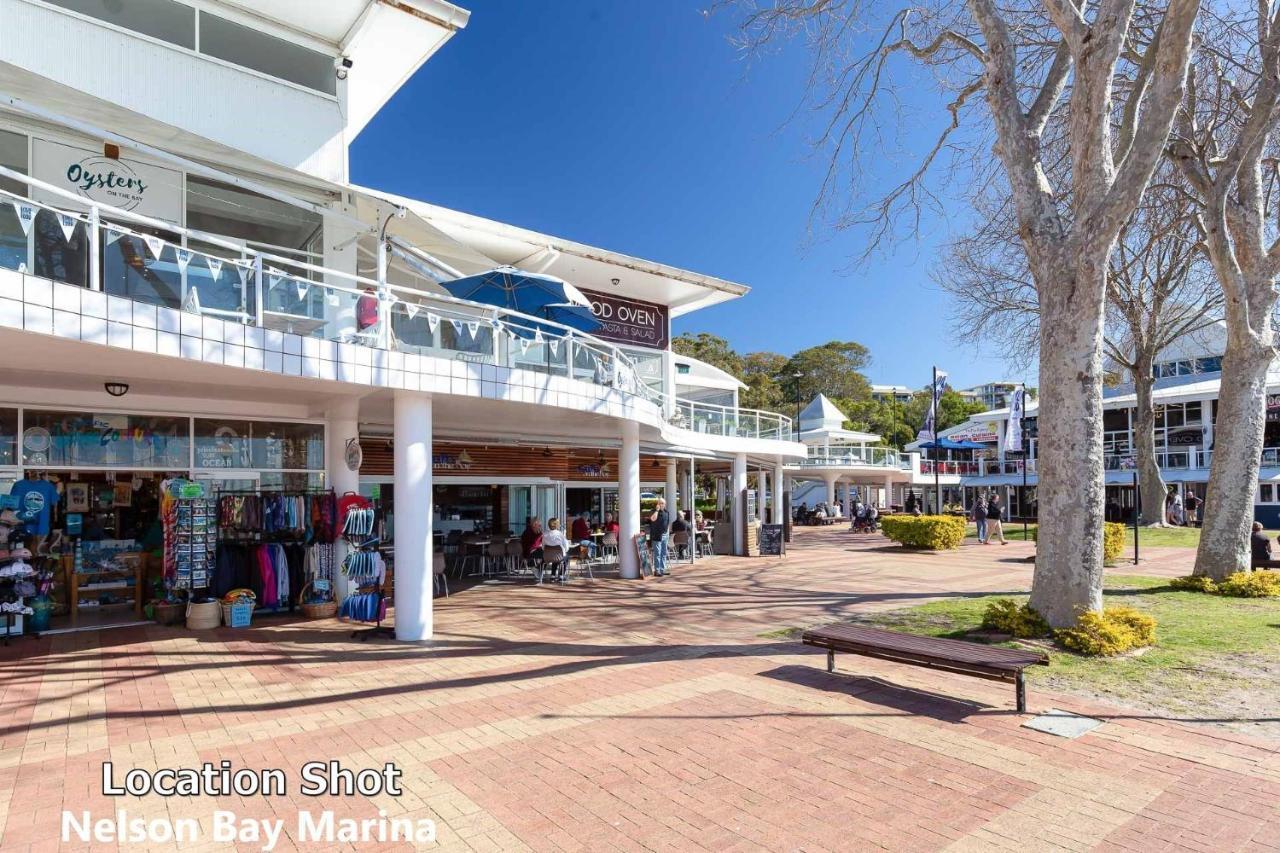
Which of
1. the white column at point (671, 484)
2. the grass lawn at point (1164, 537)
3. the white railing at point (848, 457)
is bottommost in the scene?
the grass lawn at point (1164, 537)

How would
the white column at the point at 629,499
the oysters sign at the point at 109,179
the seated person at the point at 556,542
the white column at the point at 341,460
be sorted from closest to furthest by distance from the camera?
the oysters sign at the point at 109,179, the white column at the point at 341,460, the seated person at the point at 556,542, the white column at the point at 629,499

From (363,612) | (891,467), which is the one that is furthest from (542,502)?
(891,467)

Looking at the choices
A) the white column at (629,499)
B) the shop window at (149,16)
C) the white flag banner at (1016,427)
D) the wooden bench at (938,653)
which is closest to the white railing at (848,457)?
the white flag banner at (1016,427)

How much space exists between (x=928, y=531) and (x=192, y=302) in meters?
19.4

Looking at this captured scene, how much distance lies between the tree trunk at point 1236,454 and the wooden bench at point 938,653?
7.98m

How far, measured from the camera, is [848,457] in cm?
3481

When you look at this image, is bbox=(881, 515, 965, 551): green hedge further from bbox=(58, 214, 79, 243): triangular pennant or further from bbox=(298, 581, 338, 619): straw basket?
bbox=(58, 214, 79, 243): triangular pennant

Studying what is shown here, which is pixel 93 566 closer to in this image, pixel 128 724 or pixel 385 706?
pixel 128 724

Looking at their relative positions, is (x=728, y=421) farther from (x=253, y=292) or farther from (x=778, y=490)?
(x=253, y=292)

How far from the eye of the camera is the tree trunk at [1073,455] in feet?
26.2

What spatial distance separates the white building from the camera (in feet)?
22.1

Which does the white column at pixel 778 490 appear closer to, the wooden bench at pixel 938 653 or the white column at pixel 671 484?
the white column at pixel 671 484

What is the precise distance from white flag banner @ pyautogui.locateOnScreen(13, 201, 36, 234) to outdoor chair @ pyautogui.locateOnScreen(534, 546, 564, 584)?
31.3ft

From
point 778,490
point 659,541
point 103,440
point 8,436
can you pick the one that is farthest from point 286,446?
point 778,490
